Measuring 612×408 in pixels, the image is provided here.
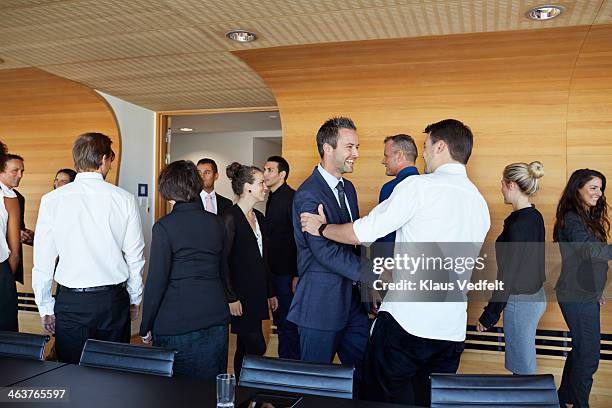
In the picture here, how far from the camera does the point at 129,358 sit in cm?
218

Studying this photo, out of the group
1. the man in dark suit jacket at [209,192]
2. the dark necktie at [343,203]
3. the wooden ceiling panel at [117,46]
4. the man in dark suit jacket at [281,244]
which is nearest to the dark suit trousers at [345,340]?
the dark necktie at [343,203]

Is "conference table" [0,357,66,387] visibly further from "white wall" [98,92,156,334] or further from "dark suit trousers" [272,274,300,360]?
"white wall" [98,92,156,334]

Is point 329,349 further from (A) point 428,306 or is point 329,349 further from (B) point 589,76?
(B) point 589,76

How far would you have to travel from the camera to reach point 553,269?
13.1 ft

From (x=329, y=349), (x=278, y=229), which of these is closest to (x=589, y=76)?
(x=278, y=229)

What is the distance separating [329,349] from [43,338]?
126 cm

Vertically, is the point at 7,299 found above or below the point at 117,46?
below

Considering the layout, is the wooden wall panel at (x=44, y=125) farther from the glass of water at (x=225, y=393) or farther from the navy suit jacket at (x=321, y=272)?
the glass of water at (x=225, y=393)

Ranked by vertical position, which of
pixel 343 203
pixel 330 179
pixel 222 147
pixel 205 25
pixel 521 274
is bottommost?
pixel 521 274

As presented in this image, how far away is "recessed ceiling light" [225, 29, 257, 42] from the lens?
361 centimetres

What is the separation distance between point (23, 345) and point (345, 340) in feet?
4.84

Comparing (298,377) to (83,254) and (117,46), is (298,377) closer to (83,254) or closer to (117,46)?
(83,254)

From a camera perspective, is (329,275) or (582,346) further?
(582,346)

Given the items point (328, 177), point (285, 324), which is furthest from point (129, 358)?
point (285, 324)
